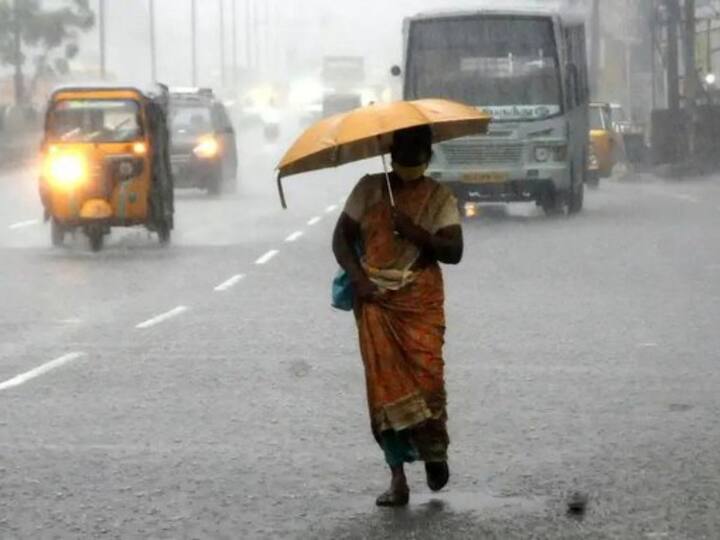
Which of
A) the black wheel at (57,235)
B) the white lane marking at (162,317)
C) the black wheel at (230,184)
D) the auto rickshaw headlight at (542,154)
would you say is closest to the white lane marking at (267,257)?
the black wheel at (57,235)

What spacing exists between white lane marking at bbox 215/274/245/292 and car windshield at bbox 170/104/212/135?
19519mm

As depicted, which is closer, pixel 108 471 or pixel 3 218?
pixel 108 471

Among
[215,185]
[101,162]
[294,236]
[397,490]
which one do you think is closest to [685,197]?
[215,185]

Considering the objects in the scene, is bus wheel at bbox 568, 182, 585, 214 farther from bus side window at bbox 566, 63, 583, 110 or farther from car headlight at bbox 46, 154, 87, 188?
car headlight at bbox 46, 154, 87, 188

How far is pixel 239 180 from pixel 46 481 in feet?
139

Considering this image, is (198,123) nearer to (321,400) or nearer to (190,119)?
(190,119)

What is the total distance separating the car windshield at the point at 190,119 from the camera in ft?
135

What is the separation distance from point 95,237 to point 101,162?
989mm

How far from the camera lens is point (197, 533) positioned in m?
7.98

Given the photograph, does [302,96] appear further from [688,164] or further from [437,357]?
[437,357]

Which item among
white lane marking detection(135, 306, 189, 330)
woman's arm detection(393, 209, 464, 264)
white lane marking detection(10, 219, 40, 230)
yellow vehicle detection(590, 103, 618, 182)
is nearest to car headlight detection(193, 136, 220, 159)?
white lane marking detection(10, 219, 40, 230)

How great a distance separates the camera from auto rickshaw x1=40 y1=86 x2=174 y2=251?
85.1 feet

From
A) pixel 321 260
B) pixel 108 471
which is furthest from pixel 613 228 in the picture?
pixel 108 471

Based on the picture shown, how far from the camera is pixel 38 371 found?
1362cm
